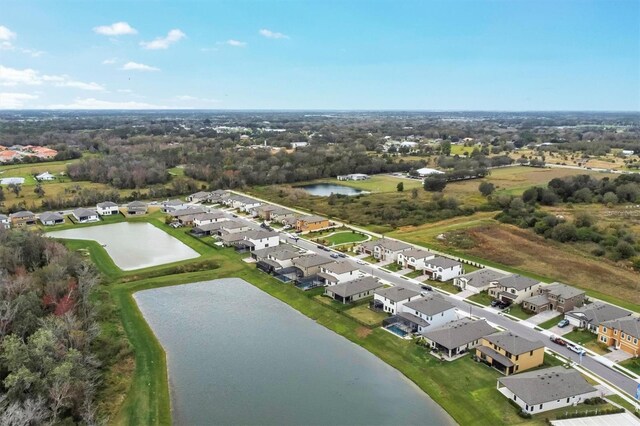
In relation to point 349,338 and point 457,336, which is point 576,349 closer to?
point 457,336

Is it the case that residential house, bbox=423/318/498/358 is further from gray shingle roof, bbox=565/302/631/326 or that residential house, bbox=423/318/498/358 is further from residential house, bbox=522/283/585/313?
gray shingle roof, bbox=565/302/631/326

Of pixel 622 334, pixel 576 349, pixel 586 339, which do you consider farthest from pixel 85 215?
pixel 622 334

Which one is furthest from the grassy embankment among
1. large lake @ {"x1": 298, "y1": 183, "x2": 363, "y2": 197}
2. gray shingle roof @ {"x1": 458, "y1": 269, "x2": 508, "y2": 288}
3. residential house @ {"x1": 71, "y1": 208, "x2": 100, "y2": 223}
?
large lake @ {"x1": 298, "y1": 183, "x2": 363, "y2": 197}

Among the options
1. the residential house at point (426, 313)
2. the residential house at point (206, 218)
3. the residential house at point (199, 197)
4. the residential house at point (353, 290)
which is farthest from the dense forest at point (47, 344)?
the residential house at point (199, 197)

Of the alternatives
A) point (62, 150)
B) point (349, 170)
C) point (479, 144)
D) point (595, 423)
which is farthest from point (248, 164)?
point (479, 144)

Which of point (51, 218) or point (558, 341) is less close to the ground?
point (558, 341)

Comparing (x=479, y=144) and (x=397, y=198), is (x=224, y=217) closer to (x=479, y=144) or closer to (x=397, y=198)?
(x=397, y=198)
